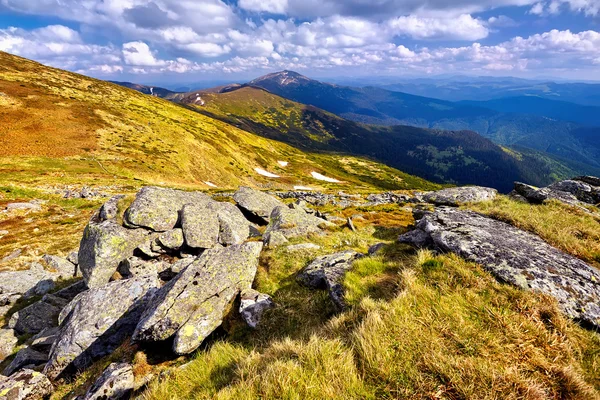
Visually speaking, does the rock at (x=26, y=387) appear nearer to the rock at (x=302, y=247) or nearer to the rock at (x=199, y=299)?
the rock at (x=199, y=299)

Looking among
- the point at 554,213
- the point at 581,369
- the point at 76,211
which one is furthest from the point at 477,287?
the point at 76,211

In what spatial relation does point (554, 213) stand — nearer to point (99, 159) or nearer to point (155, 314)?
point (155, 314)

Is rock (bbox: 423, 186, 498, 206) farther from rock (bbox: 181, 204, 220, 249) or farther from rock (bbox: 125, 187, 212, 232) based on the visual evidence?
rock (bbox: 125, 187, 212, 232)

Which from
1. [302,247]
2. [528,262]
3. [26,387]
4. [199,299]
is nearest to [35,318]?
[26,387]

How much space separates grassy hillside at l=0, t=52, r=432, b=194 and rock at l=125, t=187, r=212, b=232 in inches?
1854

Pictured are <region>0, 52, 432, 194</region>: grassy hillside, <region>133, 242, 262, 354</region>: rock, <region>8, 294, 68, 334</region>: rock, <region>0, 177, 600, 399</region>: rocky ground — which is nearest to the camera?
<region>0, 177, 600, 399</region>: rocky ground

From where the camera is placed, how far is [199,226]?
1959 centimetres

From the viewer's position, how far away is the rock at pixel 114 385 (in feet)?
24.1

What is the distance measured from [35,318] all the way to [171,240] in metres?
8.32

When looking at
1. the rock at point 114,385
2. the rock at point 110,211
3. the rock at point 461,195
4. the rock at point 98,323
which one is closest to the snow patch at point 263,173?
the rock at point 461,195

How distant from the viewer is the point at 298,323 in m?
8.64

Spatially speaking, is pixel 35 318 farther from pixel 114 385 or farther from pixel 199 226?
pixel 114 385

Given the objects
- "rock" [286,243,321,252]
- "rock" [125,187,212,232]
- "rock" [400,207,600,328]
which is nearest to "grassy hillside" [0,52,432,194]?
"rock" [125,187,212,232]

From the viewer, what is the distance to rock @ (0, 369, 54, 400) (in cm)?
870
